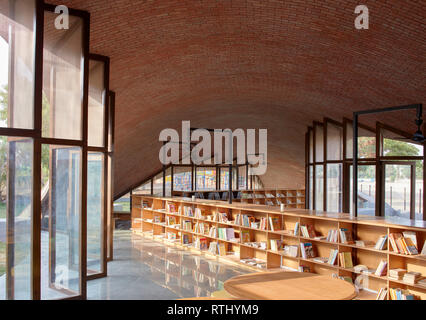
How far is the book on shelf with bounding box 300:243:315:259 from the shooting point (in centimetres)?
686

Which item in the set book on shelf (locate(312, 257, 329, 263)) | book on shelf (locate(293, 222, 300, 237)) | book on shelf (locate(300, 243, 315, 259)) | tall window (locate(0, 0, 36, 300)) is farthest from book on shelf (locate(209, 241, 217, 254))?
tall window (locate(0, 0, 36, 300))

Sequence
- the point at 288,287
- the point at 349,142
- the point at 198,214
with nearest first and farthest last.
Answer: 1. the point at 288,287
2. the point at 198,214
3. the point at 349,142

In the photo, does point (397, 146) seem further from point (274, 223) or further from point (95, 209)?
point (95, 209)

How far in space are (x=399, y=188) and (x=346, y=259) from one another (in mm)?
5313

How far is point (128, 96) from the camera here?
1035cm

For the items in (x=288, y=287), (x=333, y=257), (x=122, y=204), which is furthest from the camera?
(x=122, y=204)

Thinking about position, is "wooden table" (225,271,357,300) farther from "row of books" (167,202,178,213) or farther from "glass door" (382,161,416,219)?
"glass door" (382,161,416,219)

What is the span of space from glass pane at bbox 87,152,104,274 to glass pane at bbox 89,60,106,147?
1.06 ft

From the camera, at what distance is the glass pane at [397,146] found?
32.7ft


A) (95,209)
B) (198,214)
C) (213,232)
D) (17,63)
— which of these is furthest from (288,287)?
(198,214)

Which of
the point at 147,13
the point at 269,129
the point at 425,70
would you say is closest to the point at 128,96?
the point at 147,13

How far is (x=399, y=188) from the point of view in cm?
1045
